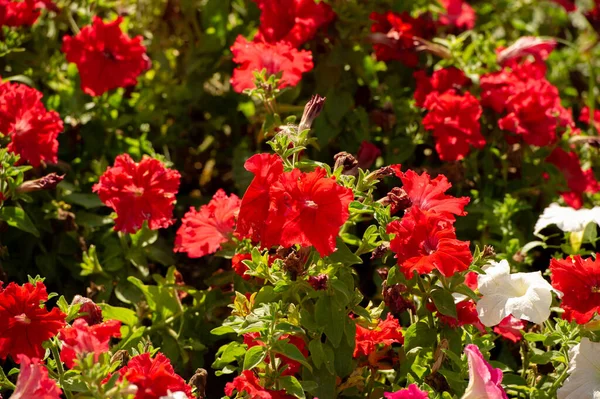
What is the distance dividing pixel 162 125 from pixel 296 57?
2.19ft

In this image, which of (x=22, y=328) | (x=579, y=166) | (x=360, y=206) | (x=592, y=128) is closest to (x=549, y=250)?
(x=579, y=166)

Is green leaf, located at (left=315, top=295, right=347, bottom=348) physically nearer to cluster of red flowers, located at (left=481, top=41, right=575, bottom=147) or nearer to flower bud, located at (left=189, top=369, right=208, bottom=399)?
flower bud, located at (left=189, top=369, right=208, bottom=399)

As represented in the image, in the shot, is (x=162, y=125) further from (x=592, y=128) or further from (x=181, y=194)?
(x=592, y=128)

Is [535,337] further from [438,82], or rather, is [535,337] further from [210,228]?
[438,82]

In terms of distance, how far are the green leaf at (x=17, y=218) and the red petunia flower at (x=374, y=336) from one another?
76 centimetres

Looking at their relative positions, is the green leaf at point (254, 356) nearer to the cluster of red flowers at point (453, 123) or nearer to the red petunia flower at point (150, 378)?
the red petunia flower at point (150, 378)

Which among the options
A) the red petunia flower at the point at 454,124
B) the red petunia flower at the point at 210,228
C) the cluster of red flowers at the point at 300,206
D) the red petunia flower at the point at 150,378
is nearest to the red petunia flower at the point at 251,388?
the red petunia flower at the point at 150,378

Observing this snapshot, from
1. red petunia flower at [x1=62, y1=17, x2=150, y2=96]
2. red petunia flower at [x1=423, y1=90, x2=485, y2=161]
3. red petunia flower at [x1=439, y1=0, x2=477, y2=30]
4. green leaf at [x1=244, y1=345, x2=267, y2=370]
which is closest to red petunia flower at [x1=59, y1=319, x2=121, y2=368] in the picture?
green leaf at [x1=244, y1=345, x2=267, y2=370]

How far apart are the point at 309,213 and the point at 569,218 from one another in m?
0.77

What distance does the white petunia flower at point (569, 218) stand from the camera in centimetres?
186

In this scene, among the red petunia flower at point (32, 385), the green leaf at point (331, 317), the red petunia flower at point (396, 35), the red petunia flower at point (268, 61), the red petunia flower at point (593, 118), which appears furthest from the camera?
the red petunia flower at point (593, 118)

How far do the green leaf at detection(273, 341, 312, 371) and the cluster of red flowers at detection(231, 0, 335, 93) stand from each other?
651 mm

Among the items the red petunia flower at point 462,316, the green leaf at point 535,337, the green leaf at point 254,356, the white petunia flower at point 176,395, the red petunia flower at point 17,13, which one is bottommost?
the green leaf at point 535,337

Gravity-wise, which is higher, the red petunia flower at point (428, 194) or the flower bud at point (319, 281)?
the red petunia flower at point (428, 194)
